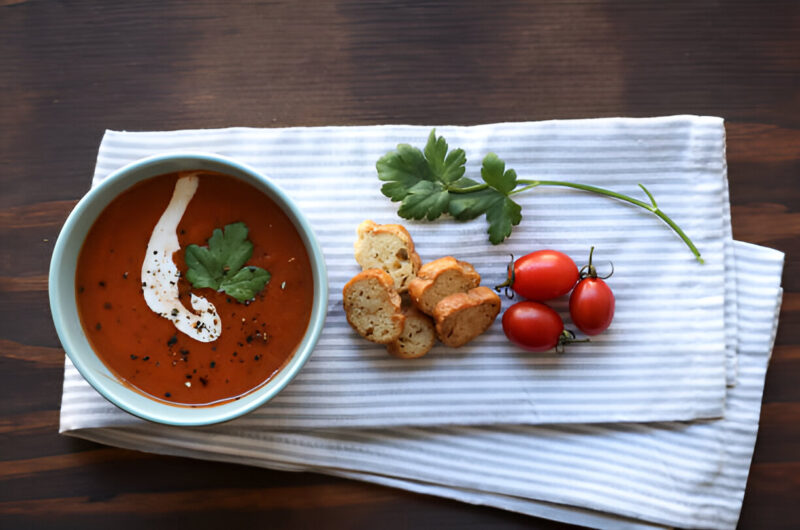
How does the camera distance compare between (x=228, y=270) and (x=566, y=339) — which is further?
(x=566, y=339)

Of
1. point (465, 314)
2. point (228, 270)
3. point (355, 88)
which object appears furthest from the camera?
point (355, 88)

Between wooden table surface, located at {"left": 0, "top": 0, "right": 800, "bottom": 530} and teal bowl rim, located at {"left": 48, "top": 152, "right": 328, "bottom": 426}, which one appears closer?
teal bowl rim, located at {"left": 48, "top": 152, "right": 328, "bottom": 426}

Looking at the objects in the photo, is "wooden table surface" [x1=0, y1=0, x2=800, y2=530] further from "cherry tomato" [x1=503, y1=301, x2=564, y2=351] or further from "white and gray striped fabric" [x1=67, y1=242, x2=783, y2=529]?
"cherry tomato" [x1=503, y1=301, x2=564, y2=351]

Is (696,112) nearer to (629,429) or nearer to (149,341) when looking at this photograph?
(629,429)

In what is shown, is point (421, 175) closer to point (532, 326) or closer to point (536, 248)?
point (536, 248)

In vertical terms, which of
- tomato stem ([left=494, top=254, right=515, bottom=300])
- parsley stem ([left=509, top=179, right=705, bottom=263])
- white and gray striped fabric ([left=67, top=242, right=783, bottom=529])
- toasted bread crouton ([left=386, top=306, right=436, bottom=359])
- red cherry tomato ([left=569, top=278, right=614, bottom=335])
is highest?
parsley stem ([left=509, top=179, right=705, bottom=263])

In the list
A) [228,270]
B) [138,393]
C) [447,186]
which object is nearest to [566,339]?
[447,186]

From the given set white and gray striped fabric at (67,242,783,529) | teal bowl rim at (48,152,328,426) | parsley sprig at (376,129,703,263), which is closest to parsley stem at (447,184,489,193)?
parsley sprig at (376,129,703,263)
